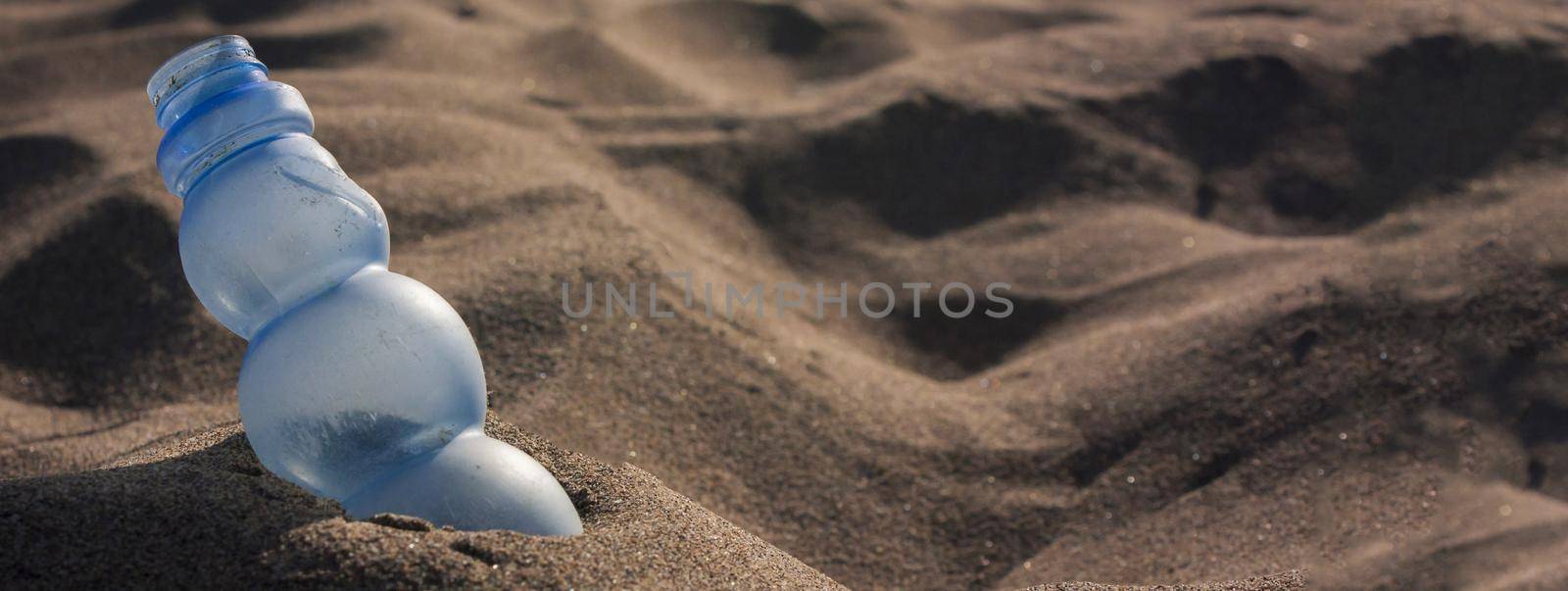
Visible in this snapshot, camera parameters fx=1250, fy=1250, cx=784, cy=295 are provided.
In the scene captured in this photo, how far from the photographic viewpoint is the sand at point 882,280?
1.67 meters

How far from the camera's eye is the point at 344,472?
1.34m

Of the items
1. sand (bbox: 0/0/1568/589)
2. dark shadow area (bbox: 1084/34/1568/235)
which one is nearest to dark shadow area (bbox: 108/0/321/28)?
sand (bbox: 0/0/1568/589)

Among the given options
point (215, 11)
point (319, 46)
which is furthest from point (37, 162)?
point (215, 11)

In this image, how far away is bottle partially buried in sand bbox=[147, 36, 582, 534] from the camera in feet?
4.31

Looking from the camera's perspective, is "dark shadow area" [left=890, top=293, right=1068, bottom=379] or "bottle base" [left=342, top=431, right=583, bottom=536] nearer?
"bottle base" [left=342, top=431, right=583, bottom=536]

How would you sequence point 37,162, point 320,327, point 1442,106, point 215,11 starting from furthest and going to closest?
1. point 215,11
2. point 1442,106
3. point 37,162
4. point 320,327

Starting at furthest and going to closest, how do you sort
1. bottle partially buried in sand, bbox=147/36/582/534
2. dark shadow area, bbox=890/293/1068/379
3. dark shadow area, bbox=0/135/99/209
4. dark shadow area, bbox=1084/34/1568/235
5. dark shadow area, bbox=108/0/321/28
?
dark shadow area, bbox=108/0/321/28 → dark shadow area, bbox=1084/34/1568/235 → dark shadow area, bbox=0/135/99/209 → dark shadow area, bbox=890/293/1068/379 → bottle partially buried in sand, bbox=147/36/582/534

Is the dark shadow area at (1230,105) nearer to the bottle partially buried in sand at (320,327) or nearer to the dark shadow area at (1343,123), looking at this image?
the dark shadow area at (1343,123)

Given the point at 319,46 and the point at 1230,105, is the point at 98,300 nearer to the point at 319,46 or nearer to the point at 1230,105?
the point at 319,46

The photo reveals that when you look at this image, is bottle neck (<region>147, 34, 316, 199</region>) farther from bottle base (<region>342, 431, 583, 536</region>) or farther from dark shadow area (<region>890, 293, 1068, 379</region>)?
dark shadow area (<region>890, 293, 1068, 379</region>)

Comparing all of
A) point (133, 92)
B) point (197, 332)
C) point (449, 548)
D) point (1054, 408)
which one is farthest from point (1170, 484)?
point (133, 92)

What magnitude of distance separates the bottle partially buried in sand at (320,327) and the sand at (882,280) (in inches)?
2.6

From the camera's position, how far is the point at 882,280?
109 inches

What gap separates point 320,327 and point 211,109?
0.28 m
